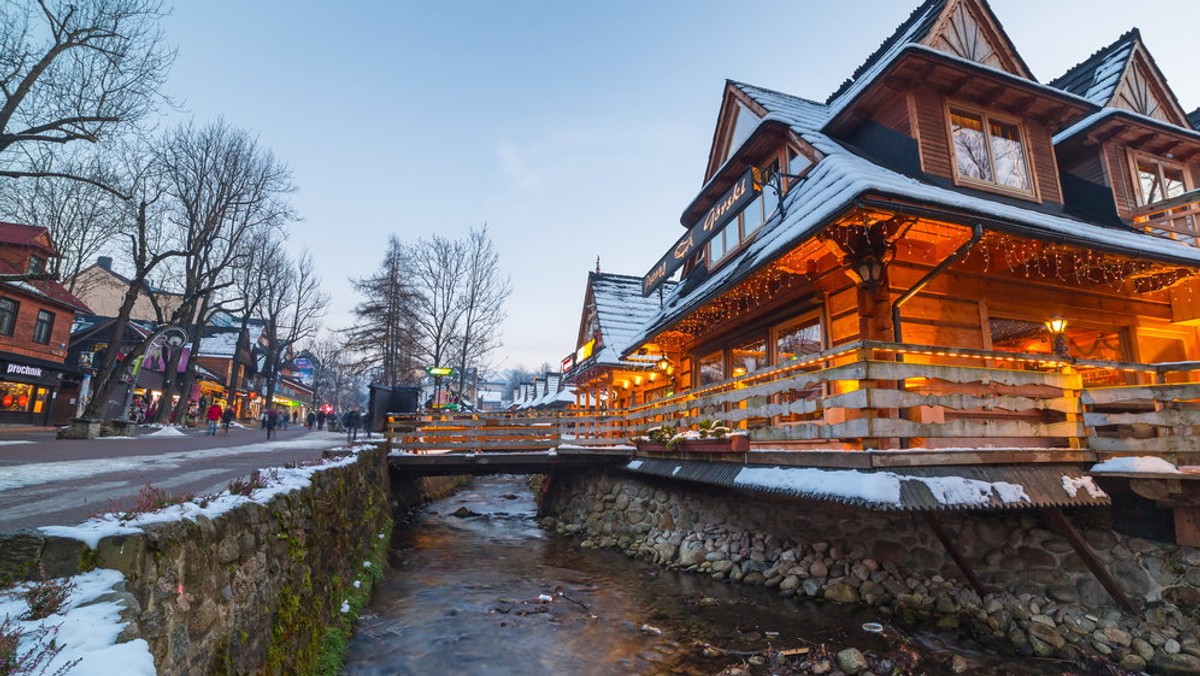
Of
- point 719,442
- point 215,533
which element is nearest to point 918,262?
point 719,442

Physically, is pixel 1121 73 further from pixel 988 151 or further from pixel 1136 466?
pixel 1136 466

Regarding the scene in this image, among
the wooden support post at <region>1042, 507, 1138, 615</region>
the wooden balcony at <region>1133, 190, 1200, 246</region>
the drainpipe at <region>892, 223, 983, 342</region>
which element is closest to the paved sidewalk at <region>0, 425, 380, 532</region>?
the drainpipe at <region>892, 223, 983, 342</region>

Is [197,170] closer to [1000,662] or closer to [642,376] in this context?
[642,376]

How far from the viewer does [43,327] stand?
30.4 meters

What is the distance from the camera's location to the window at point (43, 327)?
29898mm

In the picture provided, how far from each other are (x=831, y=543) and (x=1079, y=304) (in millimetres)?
7157

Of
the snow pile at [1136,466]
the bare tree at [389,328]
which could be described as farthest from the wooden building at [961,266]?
the bare tree at [389,328]

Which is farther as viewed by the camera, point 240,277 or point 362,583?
point 240,277

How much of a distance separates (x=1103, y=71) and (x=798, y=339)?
35.0 feet

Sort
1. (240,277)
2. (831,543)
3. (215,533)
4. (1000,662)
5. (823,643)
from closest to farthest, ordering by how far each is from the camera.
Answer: (215,533), (1000,662), (823,643), (831,543), (240,277)

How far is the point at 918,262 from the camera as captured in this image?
972 centimetres

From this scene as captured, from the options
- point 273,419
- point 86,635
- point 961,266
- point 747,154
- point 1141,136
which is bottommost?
point 86,635

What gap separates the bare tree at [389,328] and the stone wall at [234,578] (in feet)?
80.7

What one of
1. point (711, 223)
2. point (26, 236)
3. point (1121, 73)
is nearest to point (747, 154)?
point (711, 223)
